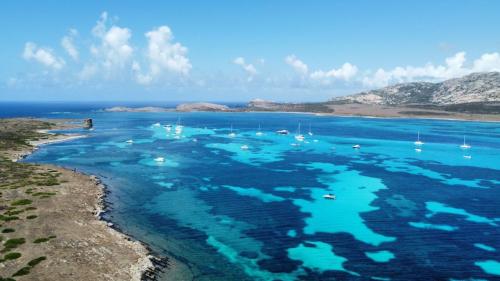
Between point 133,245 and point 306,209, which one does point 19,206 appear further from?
point 306,209

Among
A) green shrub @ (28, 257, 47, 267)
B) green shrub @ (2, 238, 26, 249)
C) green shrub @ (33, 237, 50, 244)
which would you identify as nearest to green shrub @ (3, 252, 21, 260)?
green shrub @ (2, 238, 26, 249)

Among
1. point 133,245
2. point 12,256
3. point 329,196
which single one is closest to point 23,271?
point 12,256

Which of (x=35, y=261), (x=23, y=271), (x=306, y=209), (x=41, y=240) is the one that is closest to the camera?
(x=23, y=271)

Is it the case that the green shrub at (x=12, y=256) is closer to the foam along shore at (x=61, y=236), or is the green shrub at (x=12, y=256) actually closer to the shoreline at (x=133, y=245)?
the foam along shore at (x=61, y=236)

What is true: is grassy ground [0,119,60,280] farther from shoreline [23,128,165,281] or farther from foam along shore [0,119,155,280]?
shoreline [23,128,165,281]

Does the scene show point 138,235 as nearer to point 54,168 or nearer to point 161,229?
point 161,229

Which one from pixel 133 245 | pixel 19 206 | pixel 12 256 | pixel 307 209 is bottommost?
pixel 307 209
